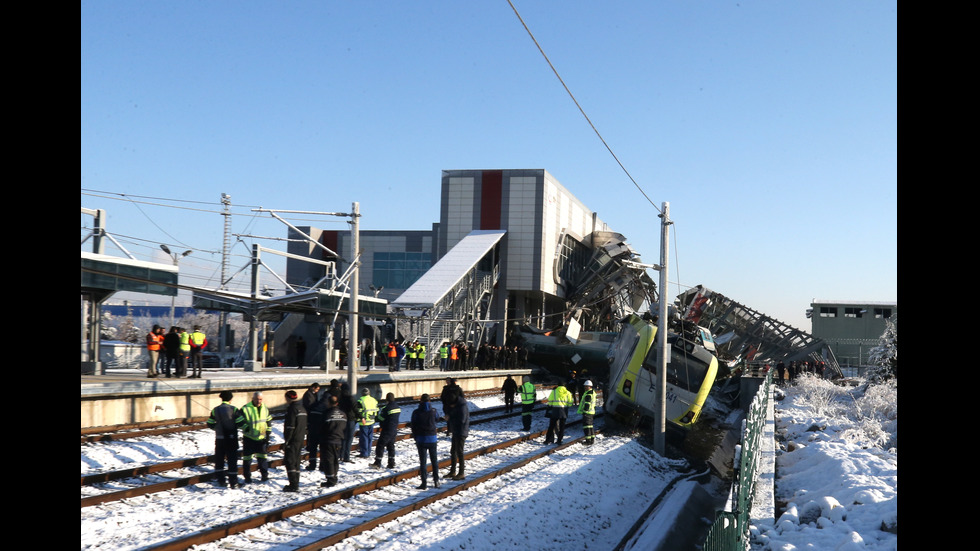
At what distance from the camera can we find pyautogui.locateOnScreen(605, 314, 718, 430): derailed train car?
21406 millimetres

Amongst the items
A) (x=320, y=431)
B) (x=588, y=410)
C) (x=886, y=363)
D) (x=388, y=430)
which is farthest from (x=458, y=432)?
(x=886, y=363)

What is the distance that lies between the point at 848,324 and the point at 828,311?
6.75 ft

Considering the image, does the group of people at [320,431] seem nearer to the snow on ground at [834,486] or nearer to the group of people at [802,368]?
the snow on ground at [834,486]

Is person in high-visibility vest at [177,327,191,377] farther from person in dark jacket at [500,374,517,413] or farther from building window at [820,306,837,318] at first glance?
building window at [820,306,837,318]

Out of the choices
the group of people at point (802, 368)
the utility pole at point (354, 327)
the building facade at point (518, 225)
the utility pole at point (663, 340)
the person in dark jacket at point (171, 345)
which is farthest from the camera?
the building facade at point (518, 225)

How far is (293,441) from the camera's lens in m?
13.0

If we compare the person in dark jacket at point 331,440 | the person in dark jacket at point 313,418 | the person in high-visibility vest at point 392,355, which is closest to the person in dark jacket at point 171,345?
the person in dark jacket at point 313,418

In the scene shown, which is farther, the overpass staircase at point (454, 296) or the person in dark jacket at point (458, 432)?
the overpass staircase at point (454, 296)

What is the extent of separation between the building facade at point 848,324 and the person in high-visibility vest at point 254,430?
60786mm

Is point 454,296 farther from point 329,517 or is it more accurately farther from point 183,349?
point 329,517

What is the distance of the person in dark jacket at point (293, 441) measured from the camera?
42.3 ft

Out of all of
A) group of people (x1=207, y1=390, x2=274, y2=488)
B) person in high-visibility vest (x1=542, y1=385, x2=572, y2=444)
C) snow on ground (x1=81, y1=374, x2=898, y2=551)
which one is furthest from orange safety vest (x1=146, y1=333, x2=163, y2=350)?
person in high-visibility vest (x1=542, y1=385, x2=572, y2=444)

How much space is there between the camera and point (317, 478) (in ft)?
46.6
